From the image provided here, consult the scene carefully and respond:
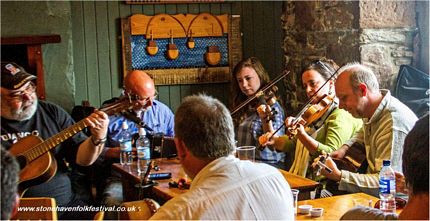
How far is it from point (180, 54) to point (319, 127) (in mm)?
1875

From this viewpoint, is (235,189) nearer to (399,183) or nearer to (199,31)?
(399,183)

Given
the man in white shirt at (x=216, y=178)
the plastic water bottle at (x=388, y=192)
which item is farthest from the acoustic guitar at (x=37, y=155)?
the plastic water bottle at (x=388, y=192)

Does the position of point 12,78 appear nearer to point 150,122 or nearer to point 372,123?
point 150,122

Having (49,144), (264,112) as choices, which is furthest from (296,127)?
(49,144)

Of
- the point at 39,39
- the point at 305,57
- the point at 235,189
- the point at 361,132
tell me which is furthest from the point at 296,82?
the point at 235,189

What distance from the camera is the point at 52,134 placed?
3.46 meters

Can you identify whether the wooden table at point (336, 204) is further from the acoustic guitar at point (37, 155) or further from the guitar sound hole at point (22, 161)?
the guitar sound hole at point (22, 161)

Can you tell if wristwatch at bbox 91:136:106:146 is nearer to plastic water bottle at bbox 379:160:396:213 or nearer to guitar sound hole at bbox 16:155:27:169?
guitar sound hole at bbox 16:155:27:169

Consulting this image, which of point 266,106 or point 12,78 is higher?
point 12,78

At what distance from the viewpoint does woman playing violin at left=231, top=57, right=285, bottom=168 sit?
4176 millimetres

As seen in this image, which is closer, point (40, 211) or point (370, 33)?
point (40, 211)

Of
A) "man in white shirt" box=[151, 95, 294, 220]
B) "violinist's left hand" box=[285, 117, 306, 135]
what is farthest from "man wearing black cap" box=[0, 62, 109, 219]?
"man in white shirt" box=[151, 95, 294, 220]

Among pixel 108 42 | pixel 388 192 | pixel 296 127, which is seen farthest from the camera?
pixel 108 42

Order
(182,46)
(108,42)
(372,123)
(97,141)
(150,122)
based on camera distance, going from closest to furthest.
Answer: (372,123) → (97,141) → (150,122) → (108,42) → (182,46)
